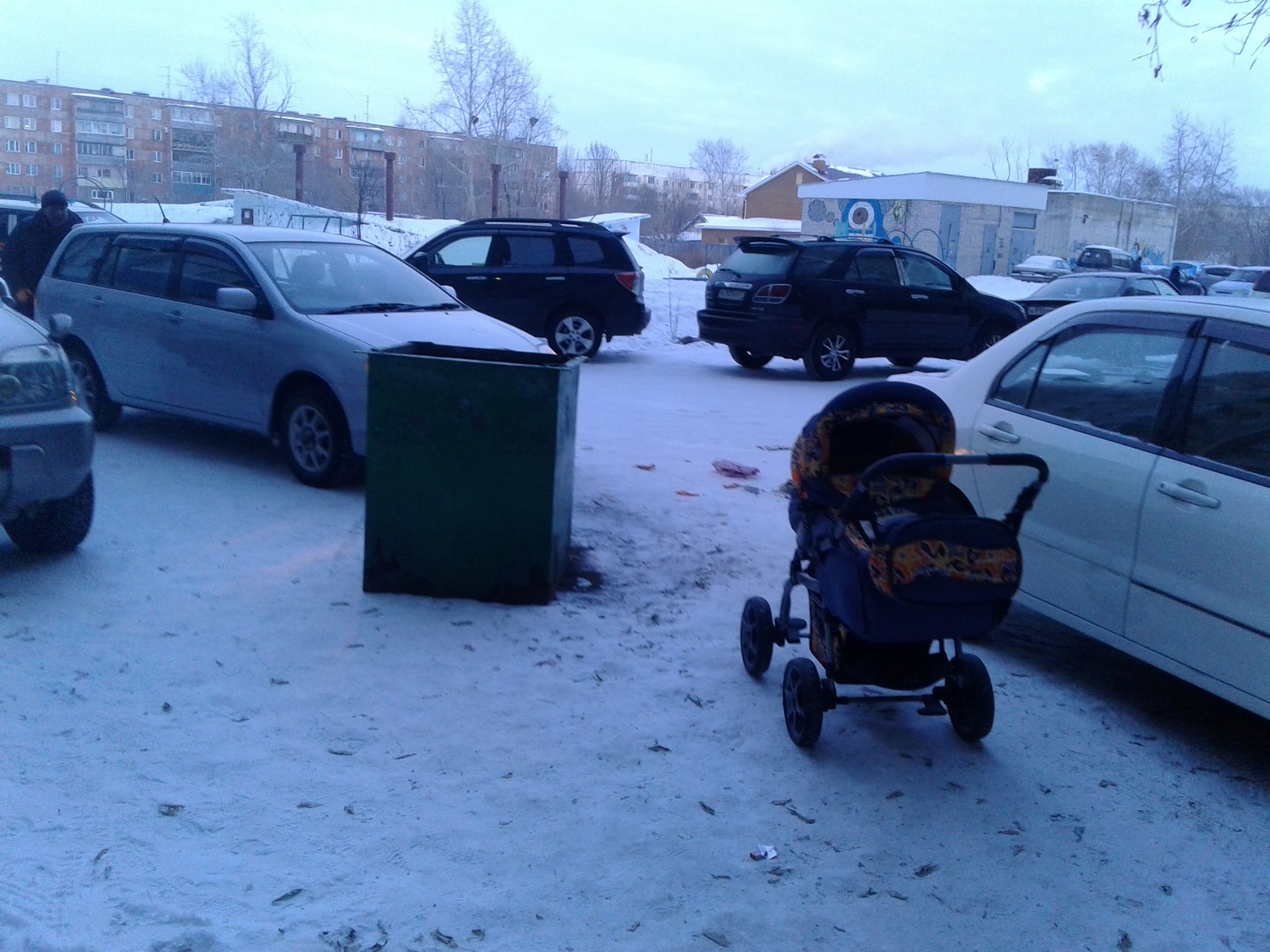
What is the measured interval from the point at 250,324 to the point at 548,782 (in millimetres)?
5142

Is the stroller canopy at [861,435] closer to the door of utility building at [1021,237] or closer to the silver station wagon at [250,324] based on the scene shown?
the silver station wagon at [250,324]

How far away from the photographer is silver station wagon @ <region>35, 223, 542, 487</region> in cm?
765

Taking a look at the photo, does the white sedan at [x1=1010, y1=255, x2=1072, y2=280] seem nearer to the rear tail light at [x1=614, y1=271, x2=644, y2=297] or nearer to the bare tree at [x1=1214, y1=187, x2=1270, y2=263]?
the bare tree at [x1=1214, y1=187, x2=1270, y2=263]

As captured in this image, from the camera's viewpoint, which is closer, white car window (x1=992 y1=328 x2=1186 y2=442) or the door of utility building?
white car window (x1=992 y1=328 x2=1186 y2=442)

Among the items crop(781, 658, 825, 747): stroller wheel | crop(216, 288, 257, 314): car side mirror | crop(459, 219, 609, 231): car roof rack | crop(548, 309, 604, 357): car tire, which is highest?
crop(459, 219, 609, 231): car roof rack

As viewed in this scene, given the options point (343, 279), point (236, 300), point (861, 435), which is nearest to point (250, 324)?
point (236, 300)

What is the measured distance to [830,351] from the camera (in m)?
15.3

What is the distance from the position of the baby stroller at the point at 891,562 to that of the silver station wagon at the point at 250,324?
12.7 ft

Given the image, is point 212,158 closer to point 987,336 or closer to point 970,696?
point 987,336

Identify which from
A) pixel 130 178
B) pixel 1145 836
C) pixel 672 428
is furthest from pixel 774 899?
pixel 130 178

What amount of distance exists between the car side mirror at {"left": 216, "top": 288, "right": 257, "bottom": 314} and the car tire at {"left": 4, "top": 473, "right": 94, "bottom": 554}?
2055 millimetres

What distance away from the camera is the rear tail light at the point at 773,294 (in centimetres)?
1482

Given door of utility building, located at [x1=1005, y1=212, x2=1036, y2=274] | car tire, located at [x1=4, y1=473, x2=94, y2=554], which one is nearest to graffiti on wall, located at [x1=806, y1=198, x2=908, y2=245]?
door of utility building, located at [x1=1005, y1=212, x2=1036, y2=274]

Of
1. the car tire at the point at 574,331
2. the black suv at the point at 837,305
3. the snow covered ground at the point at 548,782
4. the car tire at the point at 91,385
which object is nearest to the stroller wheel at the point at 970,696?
the snow covered ground at the point at 548,782
